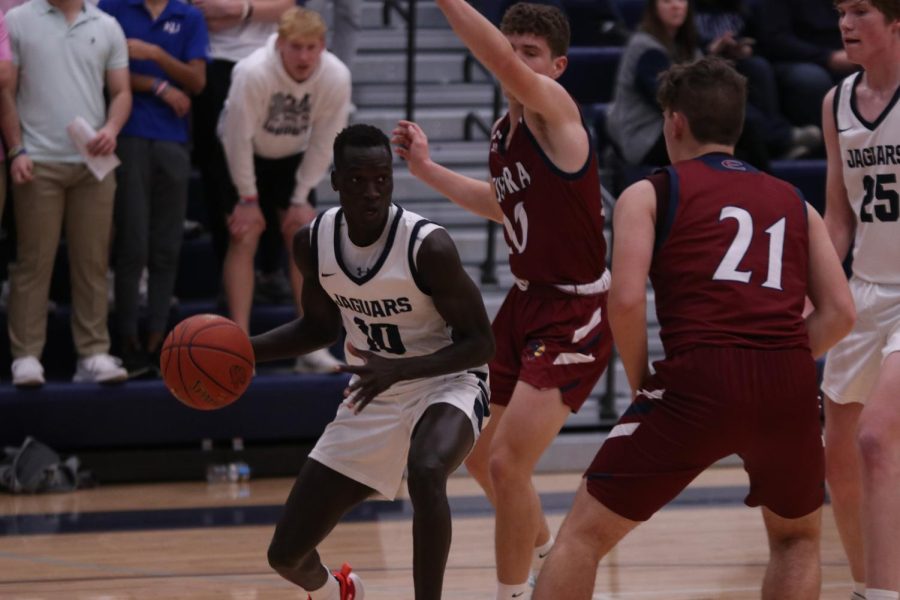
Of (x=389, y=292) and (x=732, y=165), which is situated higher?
(x=732, y=165)

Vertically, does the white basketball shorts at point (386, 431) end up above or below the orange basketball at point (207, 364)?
below

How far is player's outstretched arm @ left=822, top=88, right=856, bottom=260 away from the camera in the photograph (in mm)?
4855

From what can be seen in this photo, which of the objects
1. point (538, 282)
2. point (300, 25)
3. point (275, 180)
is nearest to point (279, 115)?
point (275, 180)

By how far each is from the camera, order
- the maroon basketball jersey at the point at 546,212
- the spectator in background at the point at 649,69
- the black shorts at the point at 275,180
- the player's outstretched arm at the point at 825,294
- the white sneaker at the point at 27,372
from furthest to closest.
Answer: the spectator in background at the point at 649,69
the black shorts at the point at 275,180
the white sneaker at the point at 27,372
the maroon basketball jersey at the point at 546,212
the player's outstretched arm at the point at 825,294

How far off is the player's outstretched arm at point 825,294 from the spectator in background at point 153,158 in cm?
465

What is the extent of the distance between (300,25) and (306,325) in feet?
10.2

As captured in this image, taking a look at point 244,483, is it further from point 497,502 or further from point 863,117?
point 863,117

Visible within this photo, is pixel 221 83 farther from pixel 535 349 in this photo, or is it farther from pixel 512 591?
pixel 512 591

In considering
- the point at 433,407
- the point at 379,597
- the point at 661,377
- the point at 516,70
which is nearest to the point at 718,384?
the point at 661,377

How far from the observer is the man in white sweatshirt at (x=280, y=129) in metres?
7.63

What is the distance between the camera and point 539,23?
504 centimetres

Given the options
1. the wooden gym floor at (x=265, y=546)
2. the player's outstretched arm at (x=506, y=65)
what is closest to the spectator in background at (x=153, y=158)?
the wooden gym floor at (x=265, y=546)

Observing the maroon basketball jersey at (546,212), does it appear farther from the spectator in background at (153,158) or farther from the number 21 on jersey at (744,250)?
the spectator in background at (153,158)

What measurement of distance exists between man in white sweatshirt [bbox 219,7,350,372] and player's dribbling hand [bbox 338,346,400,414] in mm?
3469
